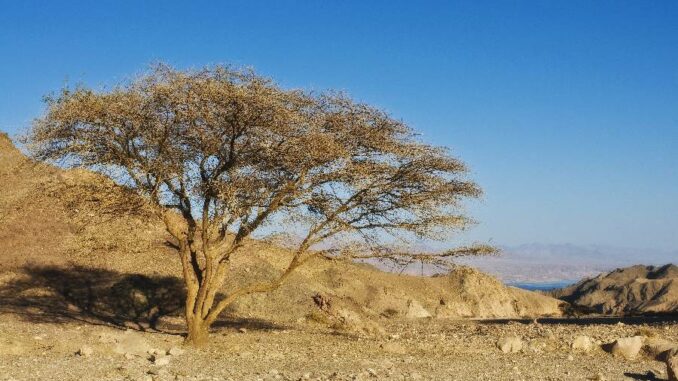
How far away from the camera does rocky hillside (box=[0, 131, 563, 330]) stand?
653 inches

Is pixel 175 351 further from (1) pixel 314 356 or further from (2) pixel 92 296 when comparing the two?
(2) pixel 92 296

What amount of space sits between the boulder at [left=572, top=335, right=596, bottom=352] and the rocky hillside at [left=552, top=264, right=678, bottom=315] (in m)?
25.6

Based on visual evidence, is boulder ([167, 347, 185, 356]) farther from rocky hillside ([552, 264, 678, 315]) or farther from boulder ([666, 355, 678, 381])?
rocky hillside ([552, 264, 678, 315])

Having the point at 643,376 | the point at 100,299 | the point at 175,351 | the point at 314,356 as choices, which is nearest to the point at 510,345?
the point at 643,376

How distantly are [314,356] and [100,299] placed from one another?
12.9 m

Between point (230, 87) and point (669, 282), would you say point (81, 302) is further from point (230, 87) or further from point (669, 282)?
point (669, 282)

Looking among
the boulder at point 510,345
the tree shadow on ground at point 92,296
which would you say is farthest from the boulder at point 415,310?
the boulder at point 510,345

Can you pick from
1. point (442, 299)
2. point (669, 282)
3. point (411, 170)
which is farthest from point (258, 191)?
point (669, 282)

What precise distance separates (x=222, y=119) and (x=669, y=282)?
42.3 metres

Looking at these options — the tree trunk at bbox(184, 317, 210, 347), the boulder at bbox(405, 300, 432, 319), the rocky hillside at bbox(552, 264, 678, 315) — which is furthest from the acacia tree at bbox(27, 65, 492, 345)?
the rocky hillside at bbox(552, 264, 678, 315)

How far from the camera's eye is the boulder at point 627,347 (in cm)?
1639

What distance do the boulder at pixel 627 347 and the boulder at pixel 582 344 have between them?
54 cm

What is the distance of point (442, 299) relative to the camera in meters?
41.0

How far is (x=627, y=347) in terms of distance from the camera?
16.5 meters
